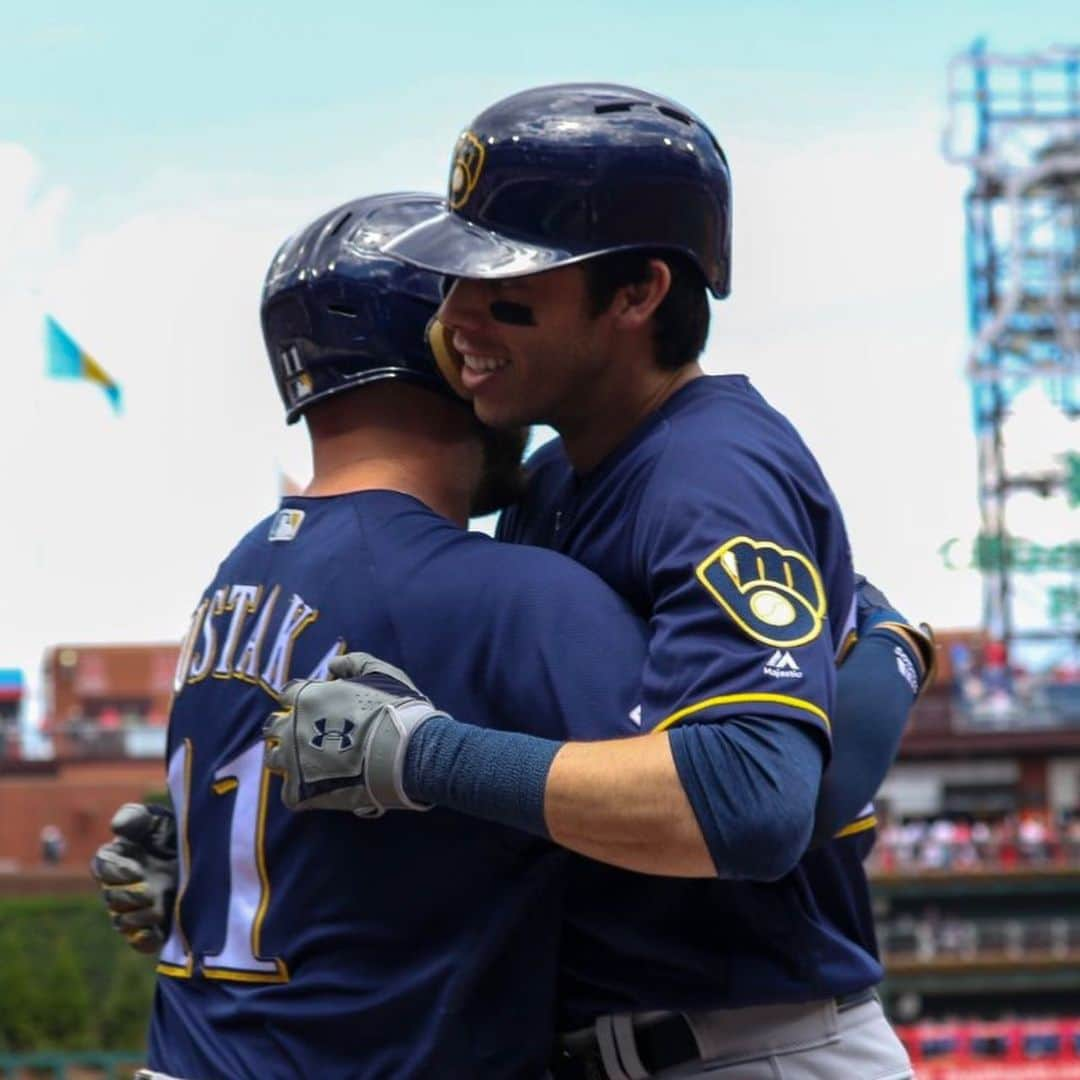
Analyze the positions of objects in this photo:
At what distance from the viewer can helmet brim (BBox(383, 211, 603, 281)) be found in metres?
2.92

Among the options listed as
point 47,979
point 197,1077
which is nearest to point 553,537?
point 197,1077

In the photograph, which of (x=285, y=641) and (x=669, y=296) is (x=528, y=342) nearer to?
(x=669, y=296)

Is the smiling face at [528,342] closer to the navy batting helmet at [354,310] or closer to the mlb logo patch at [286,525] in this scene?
the navy batting helmet at [354,310]

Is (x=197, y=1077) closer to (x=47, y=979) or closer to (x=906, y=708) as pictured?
(x=906, y=708)

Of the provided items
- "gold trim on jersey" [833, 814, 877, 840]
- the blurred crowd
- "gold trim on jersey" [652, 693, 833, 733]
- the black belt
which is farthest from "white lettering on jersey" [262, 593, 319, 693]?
the blurred crowd

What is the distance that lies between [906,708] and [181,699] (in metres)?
1.01

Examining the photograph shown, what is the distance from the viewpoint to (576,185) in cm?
292

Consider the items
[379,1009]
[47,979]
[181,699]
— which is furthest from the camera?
[47,979]

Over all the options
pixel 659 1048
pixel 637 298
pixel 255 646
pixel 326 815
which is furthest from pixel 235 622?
pixel 659 1048

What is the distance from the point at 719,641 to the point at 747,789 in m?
0.19

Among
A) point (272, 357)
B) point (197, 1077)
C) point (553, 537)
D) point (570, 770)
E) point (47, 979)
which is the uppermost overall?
point (272, 357)

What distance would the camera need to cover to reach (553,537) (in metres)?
3.18

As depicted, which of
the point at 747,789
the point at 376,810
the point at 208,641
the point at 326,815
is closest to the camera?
the point at 747,789

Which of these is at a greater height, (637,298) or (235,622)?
(637,298)
